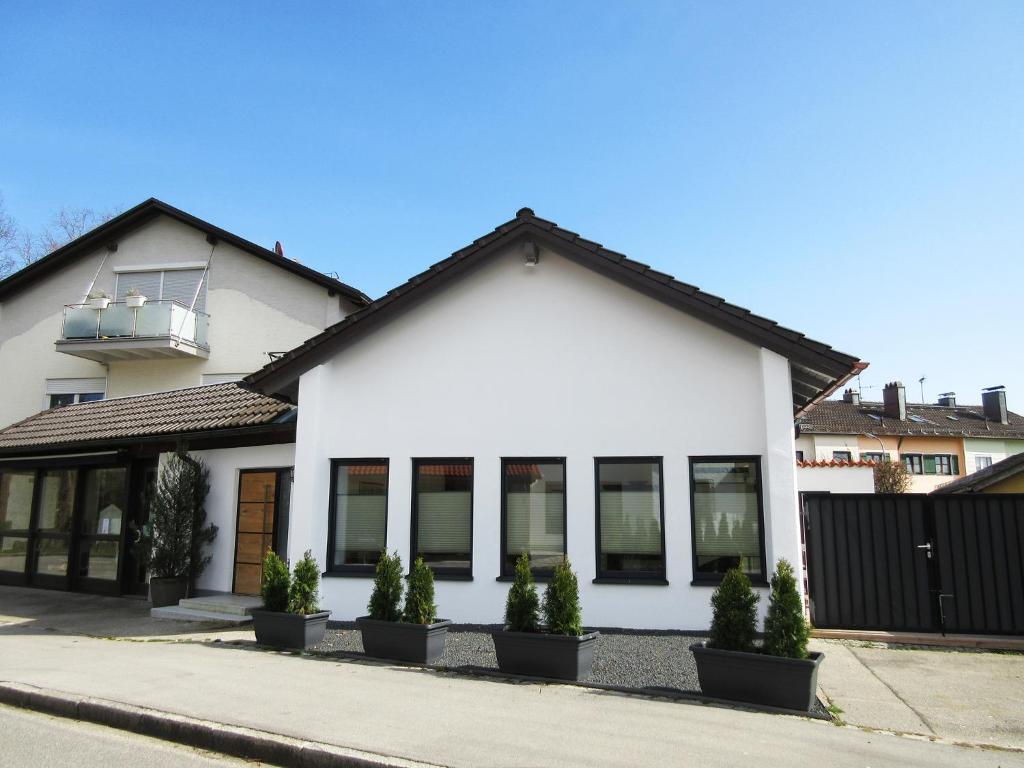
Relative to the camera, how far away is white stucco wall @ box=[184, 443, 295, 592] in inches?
523

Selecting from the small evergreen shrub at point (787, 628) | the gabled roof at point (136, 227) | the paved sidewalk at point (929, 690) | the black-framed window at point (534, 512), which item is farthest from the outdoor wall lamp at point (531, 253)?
the gabled roof at point (136, 227)

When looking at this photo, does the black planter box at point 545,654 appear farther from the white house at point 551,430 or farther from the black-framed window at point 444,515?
the black-framed window at point 444,515

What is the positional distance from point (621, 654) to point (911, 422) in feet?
161

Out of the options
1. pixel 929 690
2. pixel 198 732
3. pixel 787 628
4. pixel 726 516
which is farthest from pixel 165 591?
pixel 929 690

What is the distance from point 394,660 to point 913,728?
5328 millimetres

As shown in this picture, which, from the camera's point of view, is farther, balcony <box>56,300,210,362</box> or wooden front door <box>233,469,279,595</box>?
balcony <box>56,300,210,362</box>

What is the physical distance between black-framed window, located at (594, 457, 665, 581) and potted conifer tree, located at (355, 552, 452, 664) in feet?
8.67

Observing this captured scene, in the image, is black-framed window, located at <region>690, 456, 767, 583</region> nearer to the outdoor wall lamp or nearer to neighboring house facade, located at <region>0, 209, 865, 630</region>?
neighboring house facade, located at <region>0, 209, 865, 630</region>

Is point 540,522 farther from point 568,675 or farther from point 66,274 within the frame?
point 66,274

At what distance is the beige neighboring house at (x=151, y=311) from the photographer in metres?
20.9

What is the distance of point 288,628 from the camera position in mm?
9430

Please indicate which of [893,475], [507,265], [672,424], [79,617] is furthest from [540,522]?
[893,475]

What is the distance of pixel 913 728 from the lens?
6270 mm

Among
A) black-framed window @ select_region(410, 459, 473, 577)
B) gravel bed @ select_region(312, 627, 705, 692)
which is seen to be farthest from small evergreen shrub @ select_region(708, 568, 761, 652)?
black-framed window @ select_region(410, 459, 473, 577)
